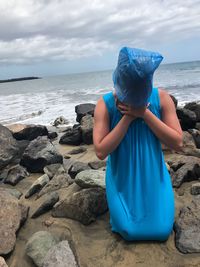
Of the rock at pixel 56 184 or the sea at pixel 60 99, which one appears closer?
the rock at pixel 56 184

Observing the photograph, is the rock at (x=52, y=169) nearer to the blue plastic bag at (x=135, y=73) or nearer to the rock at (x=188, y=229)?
the rock at (x=188, y=229)

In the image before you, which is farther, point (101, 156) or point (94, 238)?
point (94, 238)

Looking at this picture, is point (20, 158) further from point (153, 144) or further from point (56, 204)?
point (153, 144)

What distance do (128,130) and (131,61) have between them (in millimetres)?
749

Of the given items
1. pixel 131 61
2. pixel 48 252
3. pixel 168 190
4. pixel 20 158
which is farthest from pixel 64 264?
pixel 20 158

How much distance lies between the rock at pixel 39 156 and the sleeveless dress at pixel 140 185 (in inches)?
95.9

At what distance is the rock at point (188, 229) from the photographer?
285 cm

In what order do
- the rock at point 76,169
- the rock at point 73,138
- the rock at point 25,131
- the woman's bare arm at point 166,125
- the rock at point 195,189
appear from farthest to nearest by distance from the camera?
the rock at point 25,131
the rock at point 73,138
the rock at point 76,169
the rock at point 195,189
the woman's bare arm at point 166,125

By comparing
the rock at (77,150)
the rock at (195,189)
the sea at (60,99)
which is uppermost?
the rock at (195,189)

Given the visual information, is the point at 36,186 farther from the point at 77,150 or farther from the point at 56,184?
the point at 77,150

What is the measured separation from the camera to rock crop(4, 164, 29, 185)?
15.9 feet

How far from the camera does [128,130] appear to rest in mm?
2984

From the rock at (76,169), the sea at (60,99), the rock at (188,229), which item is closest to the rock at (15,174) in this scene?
the rock at (76,169)

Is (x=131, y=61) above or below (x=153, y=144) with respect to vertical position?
above
